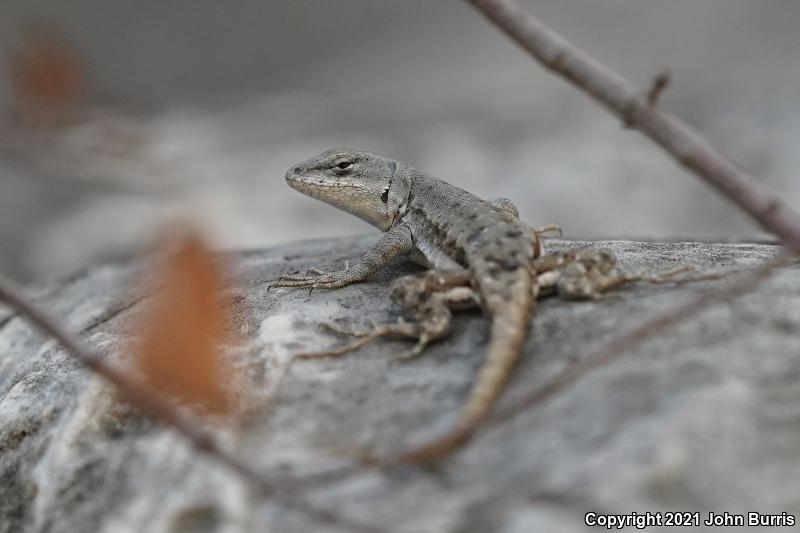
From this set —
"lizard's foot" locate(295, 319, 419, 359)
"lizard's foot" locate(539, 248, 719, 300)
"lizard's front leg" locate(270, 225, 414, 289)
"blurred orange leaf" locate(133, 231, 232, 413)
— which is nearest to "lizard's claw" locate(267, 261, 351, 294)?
"lizard's front leg" locate(270, 225, 414, 289)

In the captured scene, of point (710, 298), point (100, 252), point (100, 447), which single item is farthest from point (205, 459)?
point (100, 252)

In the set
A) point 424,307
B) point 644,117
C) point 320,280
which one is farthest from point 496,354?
point 320,280

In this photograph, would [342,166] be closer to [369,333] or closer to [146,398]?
[369,333]

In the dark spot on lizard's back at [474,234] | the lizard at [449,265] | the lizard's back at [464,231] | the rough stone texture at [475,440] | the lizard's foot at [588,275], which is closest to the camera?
the rough stone texture at [475,440]

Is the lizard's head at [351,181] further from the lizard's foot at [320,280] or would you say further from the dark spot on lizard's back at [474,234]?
the dark spot on lizard's back at [474,234]

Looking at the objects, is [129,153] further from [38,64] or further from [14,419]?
[14,419]

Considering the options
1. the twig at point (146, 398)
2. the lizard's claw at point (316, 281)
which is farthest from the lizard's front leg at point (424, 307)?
the twig at point (146, 398)

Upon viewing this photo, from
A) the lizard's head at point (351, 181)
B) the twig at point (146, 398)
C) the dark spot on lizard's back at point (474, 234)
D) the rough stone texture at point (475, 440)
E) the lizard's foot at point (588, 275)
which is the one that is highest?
the lizard's head at point (351, 181)
